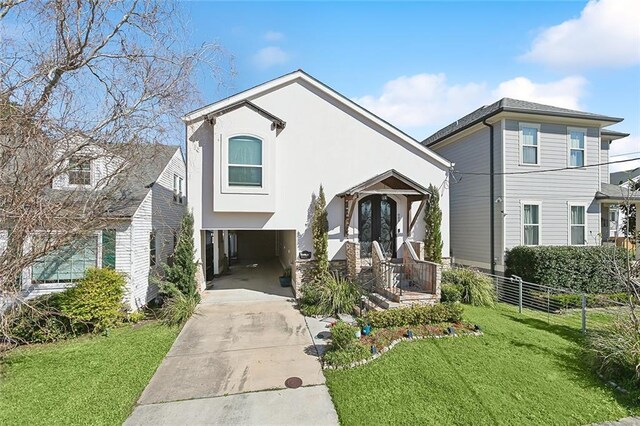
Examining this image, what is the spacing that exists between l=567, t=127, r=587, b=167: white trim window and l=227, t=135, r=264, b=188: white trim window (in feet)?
42.7

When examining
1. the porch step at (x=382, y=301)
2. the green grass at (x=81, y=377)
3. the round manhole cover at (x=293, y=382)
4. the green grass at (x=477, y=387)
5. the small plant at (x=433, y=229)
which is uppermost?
the small plant at (x=433, y=229)

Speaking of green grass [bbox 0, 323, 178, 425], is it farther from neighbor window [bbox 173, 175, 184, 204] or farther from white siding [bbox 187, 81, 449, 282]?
neighbor window [bbox 173, 175, 184, 204]

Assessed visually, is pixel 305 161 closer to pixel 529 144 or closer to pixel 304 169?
pixel 304 169

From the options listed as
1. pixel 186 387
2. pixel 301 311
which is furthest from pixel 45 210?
pixel 301 311

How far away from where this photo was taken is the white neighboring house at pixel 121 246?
7801 millimetres

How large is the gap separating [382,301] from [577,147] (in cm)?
1141

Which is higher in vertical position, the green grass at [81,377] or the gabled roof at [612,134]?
the gabled roof at [612,134]

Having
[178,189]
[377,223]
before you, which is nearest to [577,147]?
[377,223]

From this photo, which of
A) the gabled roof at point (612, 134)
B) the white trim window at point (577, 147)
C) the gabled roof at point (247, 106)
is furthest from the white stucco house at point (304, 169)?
the gabled roof at point (612, 134)

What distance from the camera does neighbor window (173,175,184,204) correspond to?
1315 cm

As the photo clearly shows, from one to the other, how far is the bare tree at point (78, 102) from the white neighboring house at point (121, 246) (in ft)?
0.93

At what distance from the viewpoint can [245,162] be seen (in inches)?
374

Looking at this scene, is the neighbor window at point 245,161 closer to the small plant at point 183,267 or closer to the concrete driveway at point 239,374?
the small plant at point 183,267

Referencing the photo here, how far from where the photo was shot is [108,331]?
729 centimetres
